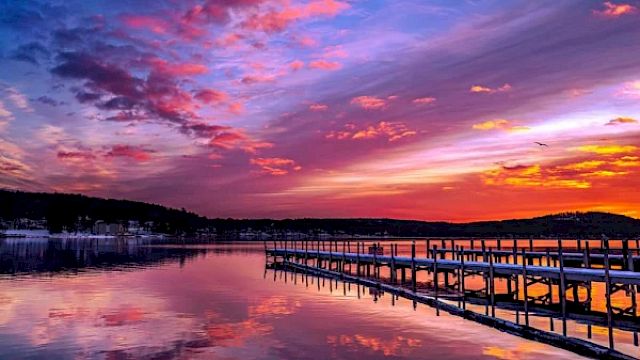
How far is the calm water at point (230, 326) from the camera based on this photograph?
21.7 m

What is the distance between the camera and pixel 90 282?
161ft

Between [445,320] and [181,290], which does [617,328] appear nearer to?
[445,320]

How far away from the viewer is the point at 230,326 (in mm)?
27469

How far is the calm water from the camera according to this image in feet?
71.3

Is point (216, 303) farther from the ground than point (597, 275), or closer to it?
closer to it

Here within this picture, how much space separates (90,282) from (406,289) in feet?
87.1

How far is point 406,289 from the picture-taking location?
1610 inches

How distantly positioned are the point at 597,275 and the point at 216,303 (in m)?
21.7

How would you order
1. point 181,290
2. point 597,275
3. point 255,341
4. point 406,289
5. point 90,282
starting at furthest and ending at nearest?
point 90,282 → point 181,290 → point 406,289 → point 597,275 → point 255,341

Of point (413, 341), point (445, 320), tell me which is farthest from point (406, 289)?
point (413, 341)

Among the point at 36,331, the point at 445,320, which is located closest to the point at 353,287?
the point at 445,320

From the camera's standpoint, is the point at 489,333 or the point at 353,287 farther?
the point at 353,287

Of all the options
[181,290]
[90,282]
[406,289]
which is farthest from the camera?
[90,282]

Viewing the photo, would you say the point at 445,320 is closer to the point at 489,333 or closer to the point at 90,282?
the point at 489,333
